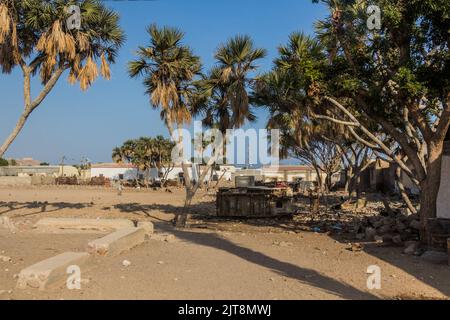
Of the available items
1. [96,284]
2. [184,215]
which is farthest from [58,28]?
[96,284]

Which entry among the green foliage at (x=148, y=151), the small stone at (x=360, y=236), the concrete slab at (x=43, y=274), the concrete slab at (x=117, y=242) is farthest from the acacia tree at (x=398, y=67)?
the green foliage at (x=148, y=151)

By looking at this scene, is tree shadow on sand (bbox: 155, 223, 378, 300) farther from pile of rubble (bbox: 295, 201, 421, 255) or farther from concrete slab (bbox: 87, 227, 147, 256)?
pile of rubble (bbox: 295, 201, 421, 255)

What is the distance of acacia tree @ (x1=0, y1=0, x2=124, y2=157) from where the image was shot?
15.1 m

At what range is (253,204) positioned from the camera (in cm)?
2108

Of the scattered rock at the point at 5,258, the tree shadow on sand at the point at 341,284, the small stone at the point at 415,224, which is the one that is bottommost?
the tree shadow on sand at the point at 341,284

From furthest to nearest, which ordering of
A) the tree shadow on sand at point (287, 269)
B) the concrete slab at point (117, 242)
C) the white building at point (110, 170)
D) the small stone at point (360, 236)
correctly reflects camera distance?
the white building at point (110, 170)
the small stone at point (360, 236)
the concrete slab at point (117, 242)
the tree shadow on sand at point (287, 269)

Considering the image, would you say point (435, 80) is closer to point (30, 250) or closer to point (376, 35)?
point (376, 35)

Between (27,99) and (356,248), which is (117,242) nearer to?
(356,248)

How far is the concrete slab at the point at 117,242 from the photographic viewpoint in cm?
884

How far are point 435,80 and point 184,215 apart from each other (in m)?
9.89

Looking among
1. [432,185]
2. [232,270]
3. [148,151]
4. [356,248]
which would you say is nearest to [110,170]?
[148,151]

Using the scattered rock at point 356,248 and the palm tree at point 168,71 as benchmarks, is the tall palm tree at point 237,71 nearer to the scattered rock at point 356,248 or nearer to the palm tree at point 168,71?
the palm tree at point 168,71

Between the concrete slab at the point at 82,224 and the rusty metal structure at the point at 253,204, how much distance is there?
27.1ft

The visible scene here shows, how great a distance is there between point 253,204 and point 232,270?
42.0 feet
